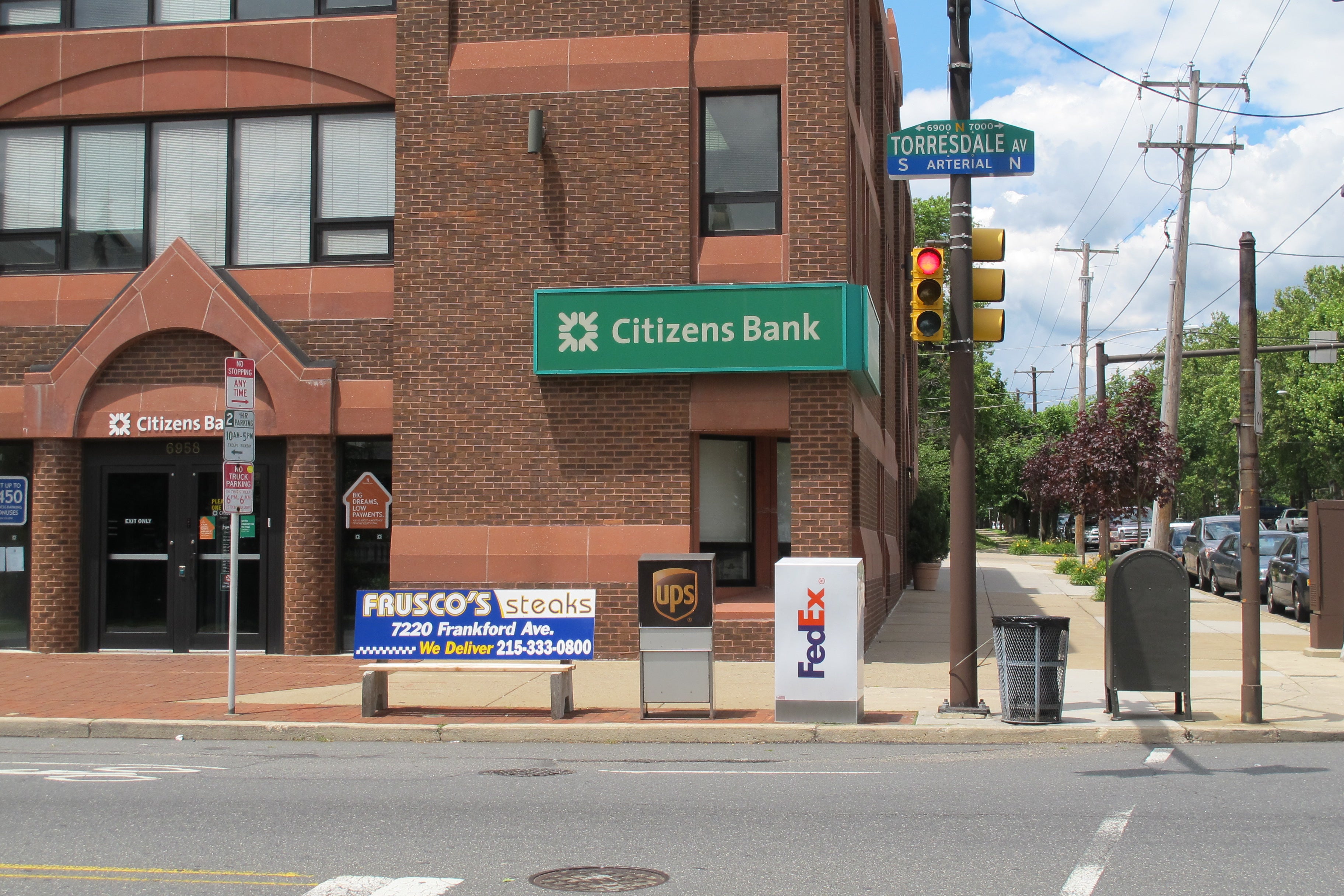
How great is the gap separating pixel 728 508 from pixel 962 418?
5706 mm

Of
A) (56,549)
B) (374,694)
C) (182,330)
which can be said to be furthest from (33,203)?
(374,694)

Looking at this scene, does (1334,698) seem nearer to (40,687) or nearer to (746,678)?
(746,678)

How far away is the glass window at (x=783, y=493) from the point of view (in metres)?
16.5

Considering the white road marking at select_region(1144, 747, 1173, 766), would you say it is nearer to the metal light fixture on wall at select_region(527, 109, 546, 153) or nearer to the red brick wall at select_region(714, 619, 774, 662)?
the red brick wall at select_region(714, 619, 774, 662)

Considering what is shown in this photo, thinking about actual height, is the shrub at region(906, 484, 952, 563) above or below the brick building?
below

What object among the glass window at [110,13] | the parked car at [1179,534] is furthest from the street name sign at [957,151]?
the parked car at [1179,534]

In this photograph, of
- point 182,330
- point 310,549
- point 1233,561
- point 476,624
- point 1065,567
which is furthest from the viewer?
point 1065,567

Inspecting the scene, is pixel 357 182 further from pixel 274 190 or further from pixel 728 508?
pixel 728 508

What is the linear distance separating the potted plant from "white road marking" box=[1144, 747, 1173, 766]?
16.5 meters

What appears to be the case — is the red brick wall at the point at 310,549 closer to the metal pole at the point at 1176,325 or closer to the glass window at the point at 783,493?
the glass window at the point at 783,493

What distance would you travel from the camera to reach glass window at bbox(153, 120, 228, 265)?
52.9 ft

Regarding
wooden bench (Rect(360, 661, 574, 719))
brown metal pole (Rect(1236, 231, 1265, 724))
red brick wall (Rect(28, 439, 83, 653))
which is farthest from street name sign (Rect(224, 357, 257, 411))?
brown metal pole (Rect(1236, 231, 1265, 724))

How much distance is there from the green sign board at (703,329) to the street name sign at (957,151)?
3201 mm

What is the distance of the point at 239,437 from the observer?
11023mm
